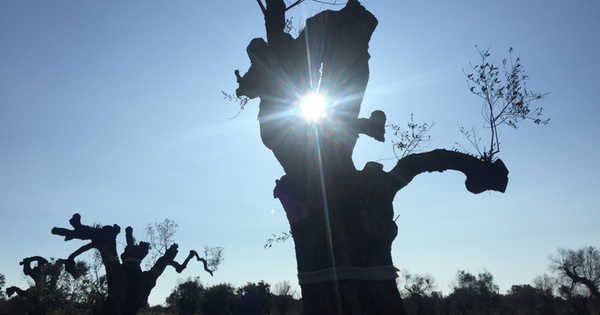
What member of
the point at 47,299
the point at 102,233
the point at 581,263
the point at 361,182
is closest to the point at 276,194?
the point at 361,182

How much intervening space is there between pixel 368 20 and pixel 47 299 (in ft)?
95.6

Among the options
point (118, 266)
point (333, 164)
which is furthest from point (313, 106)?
point (118, 266)

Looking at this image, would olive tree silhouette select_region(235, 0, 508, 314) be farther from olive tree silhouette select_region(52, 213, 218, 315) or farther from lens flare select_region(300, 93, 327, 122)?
olive tree silhouette select_region(52, 213, 218, 315)

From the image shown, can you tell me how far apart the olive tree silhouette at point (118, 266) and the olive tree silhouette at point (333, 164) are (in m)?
11.0

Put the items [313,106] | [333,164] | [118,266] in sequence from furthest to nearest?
[118,266], [313,106], [333,164]

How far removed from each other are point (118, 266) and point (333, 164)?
12.2 m

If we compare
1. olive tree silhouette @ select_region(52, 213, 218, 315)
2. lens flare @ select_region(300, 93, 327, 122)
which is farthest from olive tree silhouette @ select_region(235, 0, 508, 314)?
olive tree silhouette @ select_region(52, 213, 218, 315)

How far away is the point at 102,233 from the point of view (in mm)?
16141

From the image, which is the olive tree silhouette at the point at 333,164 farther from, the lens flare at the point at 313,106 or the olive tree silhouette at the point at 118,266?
the olive tree silhouette at the point at 118,266

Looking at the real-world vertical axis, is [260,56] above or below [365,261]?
above

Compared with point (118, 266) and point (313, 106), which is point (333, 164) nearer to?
point (313, 106)

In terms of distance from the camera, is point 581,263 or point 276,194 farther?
point 581,263

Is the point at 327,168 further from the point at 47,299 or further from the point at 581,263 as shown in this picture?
the point at 581,263

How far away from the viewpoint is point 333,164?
19.9 ft
